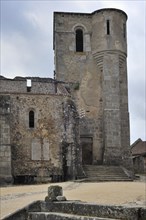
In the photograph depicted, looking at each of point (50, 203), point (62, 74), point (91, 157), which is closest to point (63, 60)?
point (62, 74)

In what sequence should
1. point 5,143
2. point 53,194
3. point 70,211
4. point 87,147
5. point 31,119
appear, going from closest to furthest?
point 70,211 → point 53,194 → point 5,143 → point 31,119 → point 87,147

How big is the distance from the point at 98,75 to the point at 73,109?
7844 mm

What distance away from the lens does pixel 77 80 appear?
1544 inches

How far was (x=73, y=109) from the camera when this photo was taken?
3253 cm

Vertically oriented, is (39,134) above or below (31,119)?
below

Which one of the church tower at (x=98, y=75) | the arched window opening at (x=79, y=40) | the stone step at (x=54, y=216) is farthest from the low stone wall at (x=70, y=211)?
the arched window opening at (x=79, y=40)

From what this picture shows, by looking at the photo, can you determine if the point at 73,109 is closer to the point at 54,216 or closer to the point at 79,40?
the point at 79,40

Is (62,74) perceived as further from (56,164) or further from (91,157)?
(56,164)

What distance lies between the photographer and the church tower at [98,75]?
37594mm

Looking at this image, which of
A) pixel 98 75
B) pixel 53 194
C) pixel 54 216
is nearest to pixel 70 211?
pixel 54 216

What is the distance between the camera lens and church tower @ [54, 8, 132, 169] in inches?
1480

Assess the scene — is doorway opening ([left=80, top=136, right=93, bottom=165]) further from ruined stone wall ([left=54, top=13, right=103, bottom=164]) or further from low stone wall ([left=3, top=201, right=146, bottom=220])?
low stone wall ([left=3, top=201, right=146, bottom=220])

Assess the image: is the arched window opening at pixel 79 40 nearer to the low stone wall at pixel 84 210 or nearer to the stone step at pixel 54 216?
the low stone wall at pixel 84 210

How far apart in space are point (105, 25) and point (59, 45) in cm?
427
